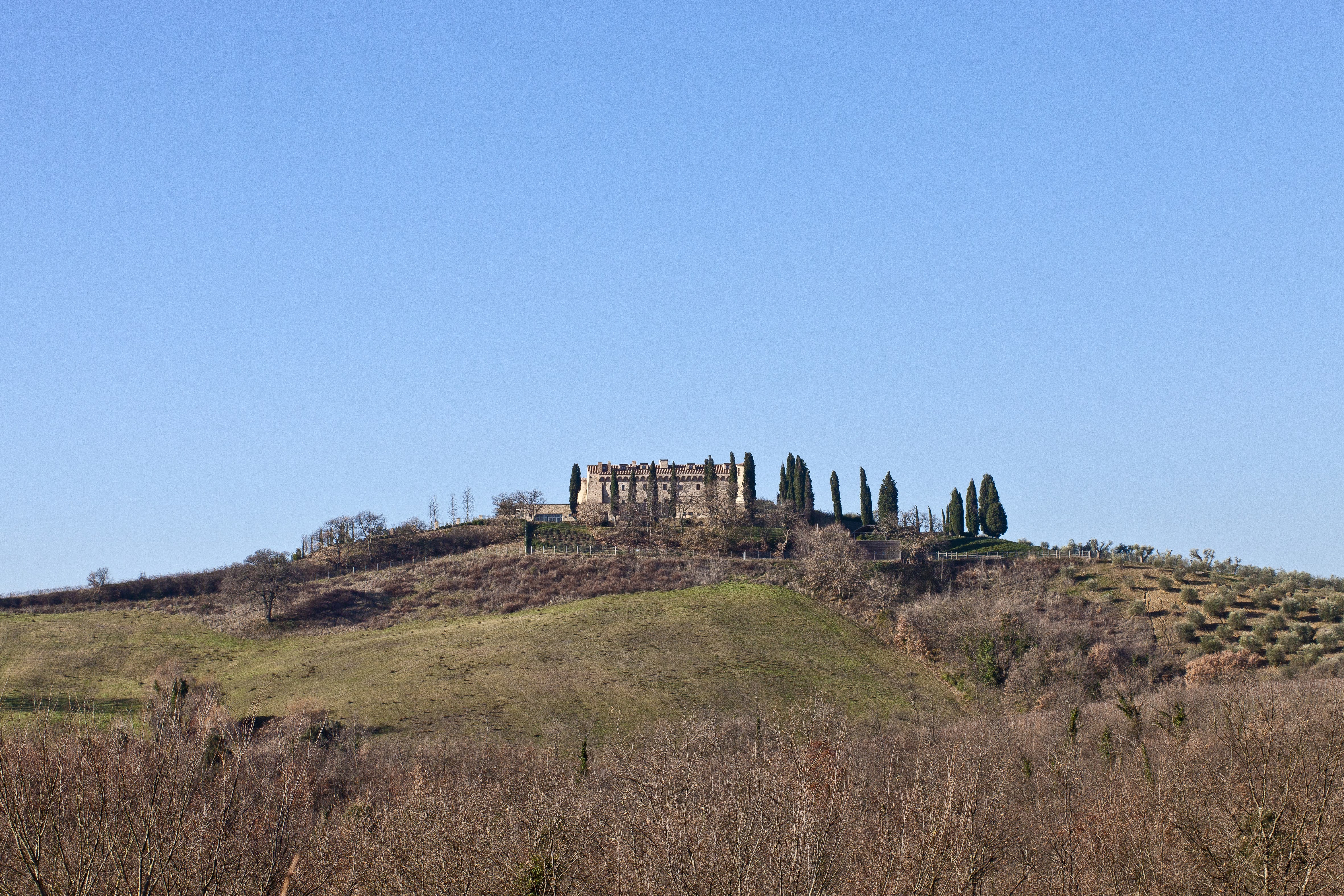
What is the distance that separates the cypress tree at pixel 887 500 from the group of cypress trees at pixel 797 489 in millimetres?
8419

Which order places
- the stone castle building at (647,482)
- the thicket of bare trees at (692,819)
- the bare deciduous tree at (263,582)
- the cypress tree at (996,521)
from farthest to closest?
the stone castle building at (647,482) < the cypress tree at (996,521) < the bare deciduous tree at (263,582) < the thicket of bare trees at (692,819)

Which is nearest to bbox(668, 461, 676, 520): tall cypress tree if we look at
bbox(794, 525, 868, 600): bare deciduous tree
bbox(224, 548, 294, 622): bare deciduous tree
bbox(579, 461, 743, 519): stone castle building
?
bbox(579, 461, 743, 519): stone castle building

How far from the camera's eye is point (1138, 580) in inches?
3863

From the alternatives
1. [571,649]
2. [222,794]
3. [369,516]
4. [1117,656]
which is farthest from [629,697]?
[369,516]

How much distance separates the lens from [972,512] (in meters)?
130

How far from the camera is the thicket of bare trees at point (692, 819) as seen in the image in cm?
2241

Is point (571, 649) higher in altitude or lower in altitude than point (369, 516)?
lower

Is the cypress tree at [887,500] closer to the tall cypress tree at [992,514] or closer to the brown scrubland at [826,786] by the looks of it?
the tall cypress tree at [992,514]

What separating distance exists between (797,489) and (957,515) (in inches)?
764

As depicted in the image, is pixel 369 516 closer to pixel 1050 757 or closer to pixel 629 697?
pixel 629 697

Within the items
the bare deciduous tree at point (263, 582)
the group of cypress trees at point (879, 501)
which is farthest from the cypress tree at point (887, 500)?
the bare deciduous tree at point (263, 582)

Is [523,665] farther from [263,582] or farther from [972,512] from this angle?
[972,512]

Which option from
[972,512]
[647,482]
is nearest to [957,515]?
[972,512]

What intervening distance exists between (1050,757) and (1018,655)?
91.0 ft
